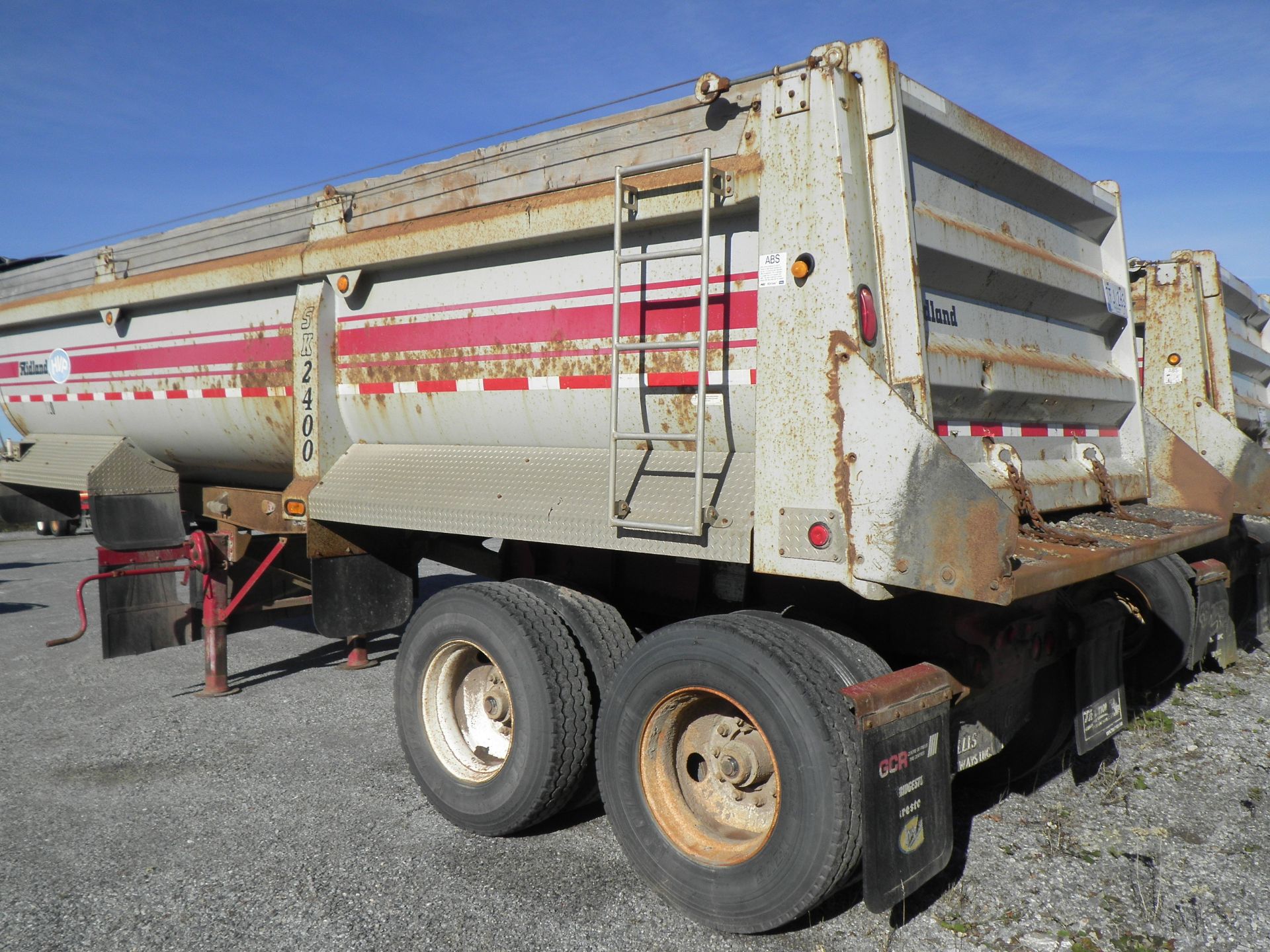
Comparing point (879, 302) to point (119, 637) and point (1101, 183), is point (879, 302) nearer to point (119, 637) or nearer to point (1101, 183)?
point (1101, 183)

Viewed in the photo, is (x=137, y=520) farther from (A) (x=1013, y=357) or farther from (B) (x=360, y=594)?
(A) (x=1013, y=357)

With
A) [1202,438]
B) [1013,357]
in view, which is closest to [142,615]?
[1013,357]

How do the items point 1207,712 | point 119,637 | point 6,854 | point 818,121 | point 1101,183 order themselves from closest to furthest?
point 818,121 < point 6,854 < point 1101,183 < point 1207,712 < point 119,637

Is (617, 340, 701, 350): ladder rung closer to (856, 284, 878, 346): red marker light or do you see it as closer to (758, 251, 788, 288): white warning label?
(758, 251, 788, 288): white warning label

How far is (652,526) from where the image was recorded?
319 cm

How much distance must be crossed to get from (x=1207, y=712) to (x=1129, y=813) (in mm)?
1804

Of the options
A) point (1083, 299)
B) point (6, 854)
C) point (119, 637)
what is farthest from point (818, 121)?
point (119, 637)

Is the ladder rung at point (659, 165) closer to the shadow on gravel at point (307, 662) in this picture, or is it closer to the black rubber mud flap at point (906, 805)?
the black rubber mud flap at point (906, 805)

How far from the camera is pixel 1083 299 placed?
13.6 feet

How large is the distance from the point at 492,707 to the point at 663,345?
5.87 feet

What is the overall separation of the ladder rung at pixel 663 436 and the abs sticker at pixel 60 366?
557cm

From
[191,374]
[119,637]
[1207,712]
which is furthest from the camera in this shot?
[119,637]

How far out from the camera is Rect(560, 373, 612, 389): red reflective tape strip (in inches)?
142

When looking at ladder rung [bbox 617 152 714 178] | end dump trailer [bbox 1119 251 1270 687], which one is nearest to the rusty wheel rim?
ladder rung [bbox 617 152 714 178]
